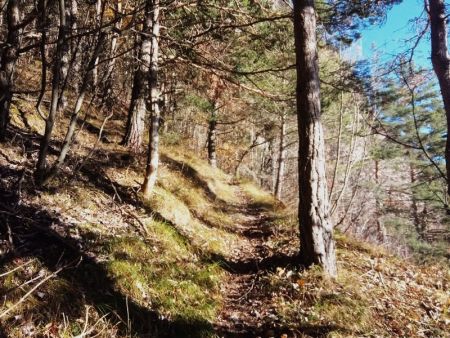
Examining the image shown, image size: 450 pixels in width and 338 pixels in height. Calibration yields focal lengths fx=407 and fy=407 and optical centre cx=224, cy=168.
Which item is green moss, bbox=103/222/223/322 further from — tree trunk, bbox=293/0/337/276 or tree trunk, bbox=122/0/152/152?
tree trunk, bbox=122/0/152/152

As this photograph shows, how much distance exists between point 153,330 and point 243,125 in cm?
1796

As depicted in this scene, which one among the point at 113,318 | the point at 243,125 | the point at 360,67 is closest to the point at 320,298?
the point at 113,318

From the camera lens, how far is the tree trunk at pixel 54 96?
16.8 ft

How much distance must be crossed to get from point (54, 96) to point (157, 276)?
2749 mm

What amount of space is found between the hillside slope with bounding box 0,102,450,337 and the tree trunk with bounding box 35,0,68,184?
0.22 metres

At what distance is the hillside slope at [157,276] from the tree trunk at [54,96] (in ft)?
0.72

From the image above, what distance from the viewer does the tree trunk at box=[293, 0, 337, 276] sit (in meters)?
5.71

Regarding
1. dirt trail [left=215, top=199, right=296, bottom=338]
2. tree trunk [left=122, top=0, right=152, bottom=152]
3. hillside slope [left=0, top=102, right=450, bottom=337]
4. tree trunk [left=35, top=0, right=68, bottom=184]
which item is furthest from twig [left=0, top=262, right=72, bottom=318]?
tree trunk [left=122, top=0, right=152, bottom=152]

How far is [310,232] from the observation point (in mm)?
5719

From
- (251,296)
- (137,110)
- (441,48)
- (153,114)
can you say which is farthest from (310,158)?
(137,110)

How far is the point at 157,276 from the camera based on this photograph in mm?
5039

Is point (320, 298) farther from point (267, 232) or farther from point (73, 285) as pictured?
point (267, 232)

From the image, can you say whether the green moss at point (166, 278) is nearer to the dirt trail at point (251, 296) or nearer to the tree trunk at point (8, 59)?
the dirt trail at point (251, 296)

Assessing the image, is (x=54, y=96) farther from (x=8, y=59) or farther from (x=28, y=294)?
(x=28, y=294)
